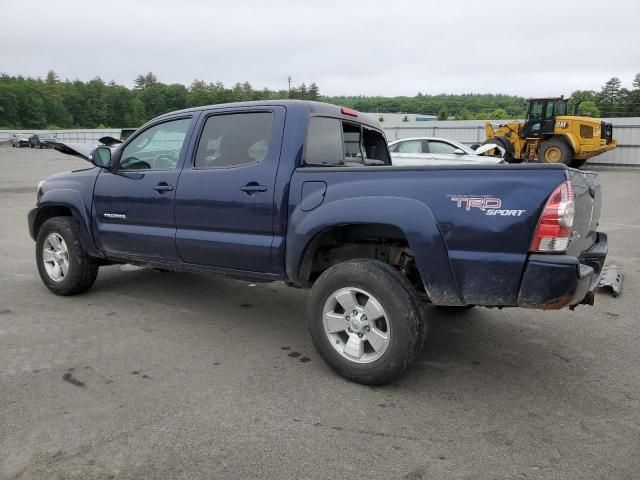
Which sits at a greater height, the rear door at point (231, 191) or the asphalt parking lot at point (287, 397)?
the rear door at point (231, 191)

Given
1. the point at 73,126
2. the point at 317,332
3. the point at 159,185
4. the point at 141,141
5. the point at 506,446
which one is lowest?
the point at 506,446

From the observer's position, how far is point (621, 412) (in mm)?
3141

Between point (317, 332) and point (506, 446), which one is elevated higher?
point (317, 332)

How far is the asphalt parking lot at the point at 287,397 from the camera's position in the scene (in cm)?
264

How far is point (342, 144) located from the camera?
4.48 m

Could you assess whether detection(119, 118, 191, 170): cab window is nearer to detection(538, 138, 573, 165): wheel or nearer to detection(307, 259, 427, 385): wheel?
detection(307, 259, 427, 385): wheel

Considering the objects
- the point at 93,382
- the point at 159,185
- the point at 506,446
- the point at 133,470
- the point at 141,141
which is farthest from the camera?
the point at 141,141

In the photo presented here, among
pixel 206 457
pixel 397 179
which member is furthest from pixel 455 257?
pixel 206 457

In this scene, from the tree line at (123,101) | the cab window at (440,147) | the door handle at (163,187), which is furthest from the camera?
the tree line at (123,101)

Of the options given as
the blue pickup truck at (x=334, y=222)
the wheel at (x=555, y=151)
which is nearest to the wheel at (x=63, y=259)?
the blue pickup truck at (x=334, y=222)

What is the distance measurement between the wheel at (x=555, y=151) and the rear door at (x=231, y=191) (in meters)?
18.4

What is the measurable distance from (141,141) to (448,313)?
3295mm

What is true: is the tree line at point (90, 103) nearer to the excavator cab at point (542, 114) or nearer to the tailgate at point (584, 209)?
the excavator cab at point (542, 114)

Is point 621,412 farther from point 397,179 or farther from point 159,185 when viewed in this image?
point 159,185
